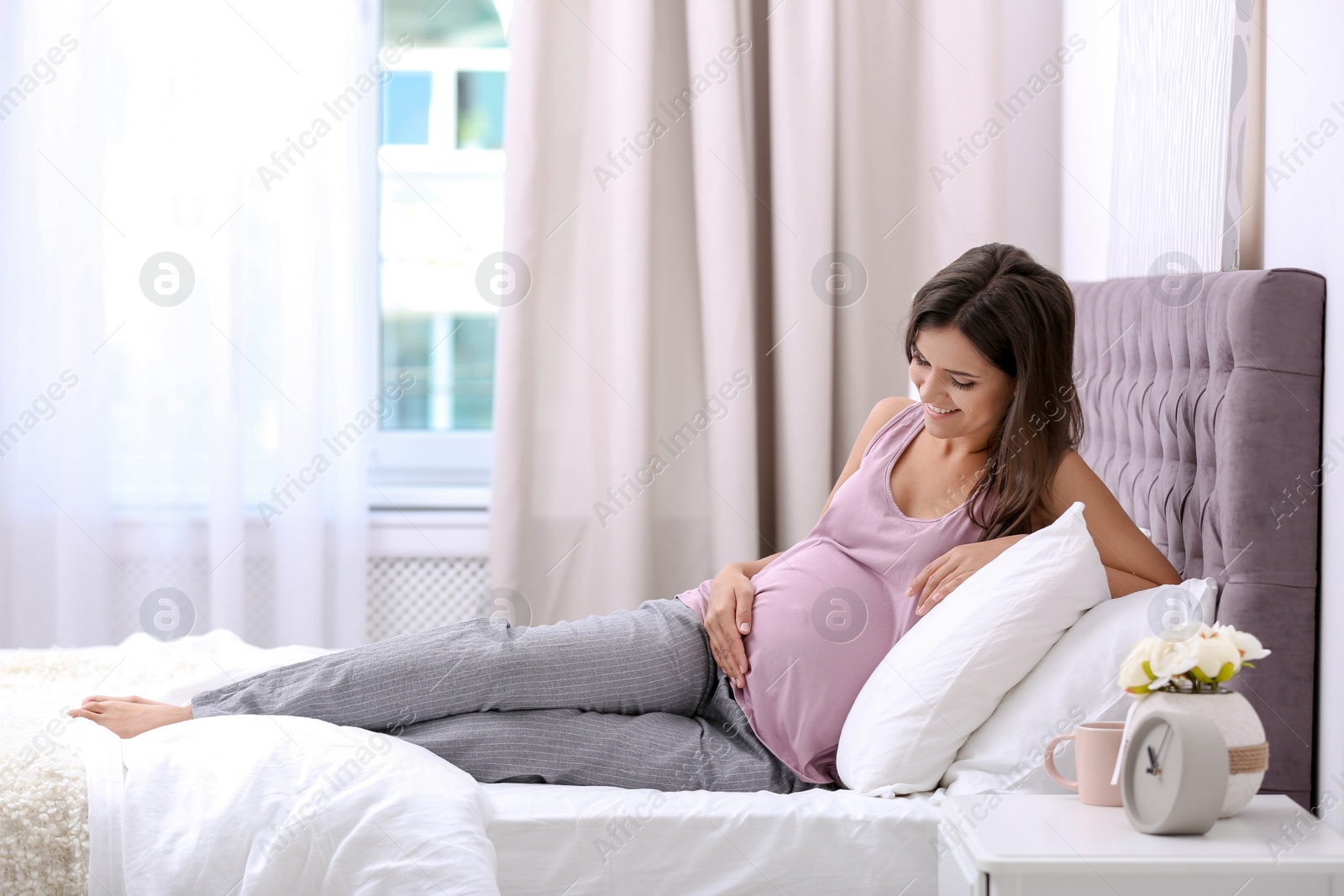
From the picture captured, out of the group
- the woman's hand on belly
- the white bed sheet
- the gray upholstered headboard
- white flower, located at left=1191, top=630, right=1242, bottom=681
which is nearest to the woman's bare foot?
the white bed sheet

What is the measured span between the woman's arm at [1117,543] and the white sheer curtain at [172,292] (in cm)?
181

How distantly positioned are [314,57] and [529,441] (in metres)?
1.03

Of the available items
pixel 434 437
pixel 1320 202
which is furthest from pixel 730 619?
pixel 434 437

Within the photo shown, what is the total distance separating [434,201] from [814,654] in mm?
1902

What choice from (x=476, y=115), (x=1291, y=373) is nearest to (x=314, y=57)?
(x=476, y=115)

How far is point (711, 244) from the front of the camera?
103 inches

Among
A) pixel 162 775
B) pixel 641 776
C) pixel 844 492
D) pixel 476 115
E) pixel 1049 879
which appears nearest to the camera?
pixel 1049 879

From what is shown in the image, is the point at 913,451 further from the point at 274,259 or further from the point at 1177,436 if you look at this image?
the point at 274,259

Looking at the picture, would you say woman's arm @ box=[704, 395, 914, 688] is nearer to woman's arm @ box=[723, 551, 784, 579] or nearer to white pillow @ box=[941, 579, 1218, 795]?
woman's arm @ box=[723, 551, 784, 579]

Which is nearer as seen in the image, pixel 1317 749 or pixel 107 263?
pixel 1317 749

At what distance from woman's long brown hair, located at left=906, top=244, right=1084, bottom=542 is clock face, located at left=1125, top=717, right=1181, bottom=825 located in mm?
424

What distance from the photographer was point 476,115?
9.62 ft

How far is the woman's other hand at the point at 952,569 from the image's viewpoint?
1.38 meters

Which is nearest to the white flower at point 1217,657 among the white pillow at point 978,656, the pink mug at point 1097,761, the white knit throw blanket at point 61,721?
the pink mug at point 1097,761
